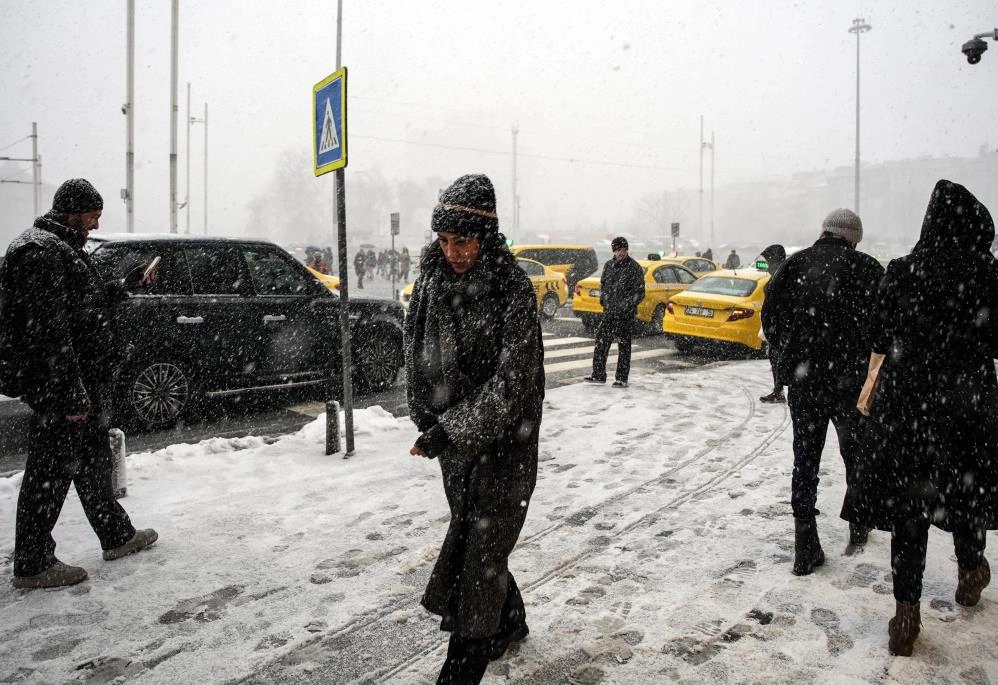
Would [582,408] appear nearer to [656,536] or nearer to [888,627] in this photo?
A: [656,536]

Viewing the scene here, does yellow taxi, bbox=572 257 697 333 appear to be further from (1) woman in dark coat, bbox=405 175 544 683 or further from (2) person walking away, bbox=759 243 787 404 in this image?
(1) woman in dark coat, bbox=405 175 544 683

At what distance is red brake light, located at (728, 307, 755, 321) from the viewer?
1215 cm

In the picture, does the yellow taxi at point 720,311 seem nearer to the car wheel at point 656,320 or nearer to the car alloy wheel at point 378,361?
the car wheel at point 656,320

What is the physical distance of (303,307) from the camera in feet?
26.6

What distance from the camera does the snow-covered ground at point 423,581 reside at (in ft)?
9.64

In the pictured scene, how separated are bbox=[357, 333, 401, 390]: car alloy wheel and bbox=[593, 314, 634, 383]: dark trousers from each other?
2485mm

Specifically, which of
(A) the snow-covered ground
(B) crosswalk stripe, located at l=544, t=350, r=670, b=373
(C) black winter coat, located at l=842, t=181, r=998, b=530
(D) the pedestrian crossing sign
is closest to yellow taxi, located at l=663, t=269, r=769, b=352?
(B) crosswalk stripe, located at l=544, t=350, r=670, b=373

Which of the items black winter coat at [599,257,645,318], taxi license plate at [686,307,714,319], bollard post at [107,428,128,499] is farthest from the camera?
taxi license plate at [686,307,714,319]

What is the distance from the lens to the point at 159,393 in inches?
277

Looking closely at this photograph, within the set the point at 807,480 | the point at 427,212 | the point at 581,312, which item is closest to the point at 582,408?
the point at 807,480

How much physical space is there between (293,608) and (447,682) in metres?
1.22

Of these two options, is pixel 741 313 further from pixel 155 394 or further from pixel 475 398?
pixel 475 398

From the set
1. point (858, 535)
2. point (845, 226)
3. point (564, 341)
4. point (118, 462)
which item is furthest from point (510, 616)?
point (564, 341)

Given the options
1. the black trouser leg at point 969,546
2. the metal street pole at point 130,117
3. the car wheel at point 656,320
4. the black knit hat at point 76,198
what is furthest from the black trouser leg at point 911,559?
the metal street pole at point 130,117
